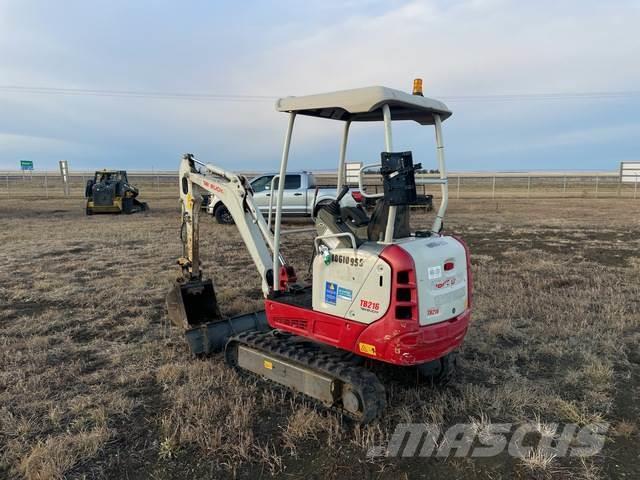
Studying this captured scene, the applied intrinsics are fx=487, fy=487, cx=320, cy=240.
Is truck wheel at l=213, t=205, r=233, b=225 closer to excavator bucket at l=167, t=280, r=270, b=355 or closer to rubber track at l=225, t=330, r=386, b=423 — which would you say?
excavator bucket at l=167, t=280, r=270, b=355

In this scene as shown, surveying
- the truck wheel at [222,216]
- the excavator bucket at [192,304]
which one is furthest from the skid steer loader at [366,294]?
the truck wheel at [222,216]

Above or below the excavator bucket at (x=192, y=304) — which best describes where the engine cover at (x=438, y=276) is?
above

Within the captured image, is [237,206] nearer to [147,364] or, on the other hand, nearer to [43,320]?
[147,364]

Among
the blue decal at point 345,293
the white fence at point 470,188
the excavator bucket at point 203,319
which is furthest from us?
the white fence at point 470,188

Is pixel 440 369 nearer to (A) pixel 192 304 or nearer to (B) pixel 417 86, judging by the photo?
(B) pixel 417 86

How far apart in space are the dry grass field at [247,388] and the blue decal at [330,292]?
944 mm

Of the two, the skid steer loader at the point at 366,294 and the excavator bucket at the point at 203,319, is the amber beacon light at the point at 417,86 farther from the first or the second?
the excavator bucket at the point at 203,319

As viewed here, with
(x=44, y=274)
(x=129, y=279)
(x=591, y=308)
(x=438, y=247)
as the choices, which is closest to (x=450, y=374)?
(x=438, y=247)

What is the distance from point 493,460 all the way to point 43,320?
578 cm

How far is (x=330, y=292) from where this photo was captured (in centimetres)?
407

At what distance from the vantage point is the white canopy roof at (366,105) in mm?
3709

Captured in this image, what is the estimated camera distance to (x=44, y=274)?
913 cm

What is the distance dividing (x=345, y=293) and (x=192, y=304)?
9.29 feet

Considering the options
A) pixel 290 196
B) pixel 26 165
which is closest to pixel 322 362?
pixel 290 196
